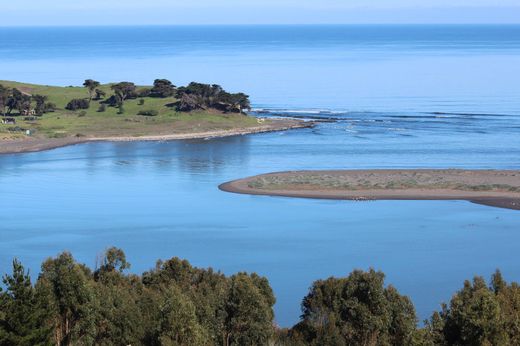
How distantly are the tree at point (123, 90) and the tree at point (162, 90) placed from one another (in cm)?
213

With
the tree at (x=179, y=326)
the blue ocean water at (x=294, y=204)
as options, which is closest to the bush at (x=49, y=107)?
the blue ocean water at (x=294, y=204)

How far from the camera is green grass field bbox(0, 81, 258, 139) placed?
287 feet

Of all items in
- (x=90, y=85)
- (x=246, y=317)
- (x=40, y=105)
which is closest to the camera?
(x=246, y=317)

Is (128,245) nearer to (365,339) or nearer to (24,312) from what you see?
(365,339)

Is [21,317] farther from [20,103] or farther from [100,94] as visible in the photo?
[100,94]

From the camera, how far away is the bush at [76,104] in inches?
3809

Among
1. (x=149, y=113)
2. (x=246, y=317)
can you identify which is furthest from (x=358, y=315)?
(x=149, y=113)

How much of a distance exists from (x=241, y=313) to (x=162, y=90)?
74.7 meters

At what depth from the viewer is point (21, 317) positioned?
873 inches

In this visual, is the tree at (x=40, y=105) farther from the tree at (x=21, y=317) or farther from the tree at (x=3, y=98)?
the tree at (x=21, y=317)

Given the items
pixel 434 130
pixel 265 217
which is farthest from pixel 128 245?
A: pixel 434 130

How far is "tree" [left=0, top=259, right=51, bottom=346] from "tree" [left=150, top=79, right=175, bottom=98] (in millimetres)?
77577

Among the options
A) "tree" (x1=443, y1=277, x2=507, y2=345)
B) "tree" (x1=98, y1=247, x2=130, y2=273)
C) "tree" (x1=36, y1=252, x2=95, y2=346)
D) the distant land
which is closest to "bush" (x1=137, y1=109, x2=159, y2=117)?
the distant land

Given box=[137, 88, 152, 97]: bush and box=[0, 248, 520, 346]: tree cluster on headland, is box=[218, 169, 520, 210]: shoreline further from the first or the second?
box=[137, 88, 152, 97]: bush
